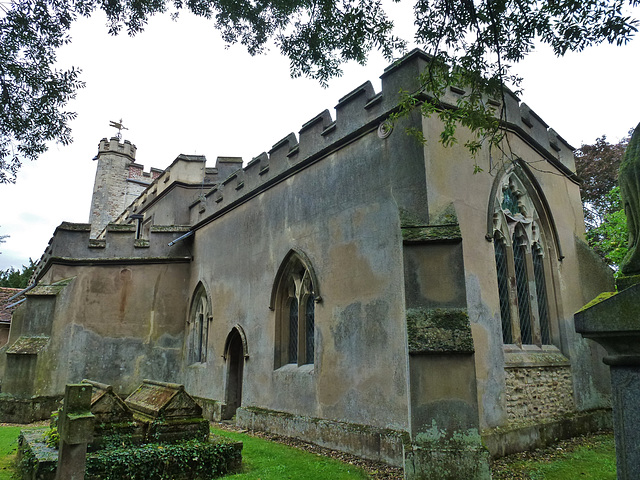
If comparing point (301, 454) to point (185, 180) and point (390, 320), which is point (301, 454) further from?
point (185, 180)

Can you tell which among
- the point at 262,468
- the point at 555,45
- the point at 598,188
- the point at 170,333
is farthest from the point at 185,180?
the point at 598,188

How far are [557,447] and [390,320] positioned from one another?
11.5 ft

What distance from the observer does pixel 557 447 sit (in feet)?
23.1

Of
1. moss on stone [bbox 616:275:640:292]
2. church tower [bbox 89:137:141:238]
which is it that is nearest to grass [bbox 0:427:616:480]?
moss on stone [bbox 616:275:640:292]

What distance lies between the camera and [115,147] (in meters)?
22.9

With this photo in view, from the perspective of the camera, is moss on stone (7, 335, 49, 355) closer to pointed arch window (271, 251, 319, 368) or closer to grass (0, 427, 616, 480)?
grass (0, 427, 616, 480)

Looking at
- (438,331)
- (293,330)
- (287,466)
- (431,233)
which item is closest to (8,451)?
(287,466)

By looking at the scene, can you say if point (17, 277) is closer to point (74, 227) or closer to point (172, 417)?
point (74, 227)

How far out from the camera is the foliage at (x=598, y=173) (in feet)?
56.3

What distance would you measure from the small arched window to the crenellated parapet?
142 centimetres

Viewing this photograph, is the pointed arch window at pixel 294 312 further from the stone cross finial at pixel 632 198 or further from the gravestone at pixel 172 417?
the stone cross finial at pixel 632 198

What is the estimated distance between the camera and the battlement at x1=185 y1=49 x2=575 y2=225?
7219 mm

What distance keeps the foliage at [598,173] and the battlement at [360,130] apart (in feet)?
27.0

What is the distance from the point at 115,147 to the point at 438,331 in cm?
2195
